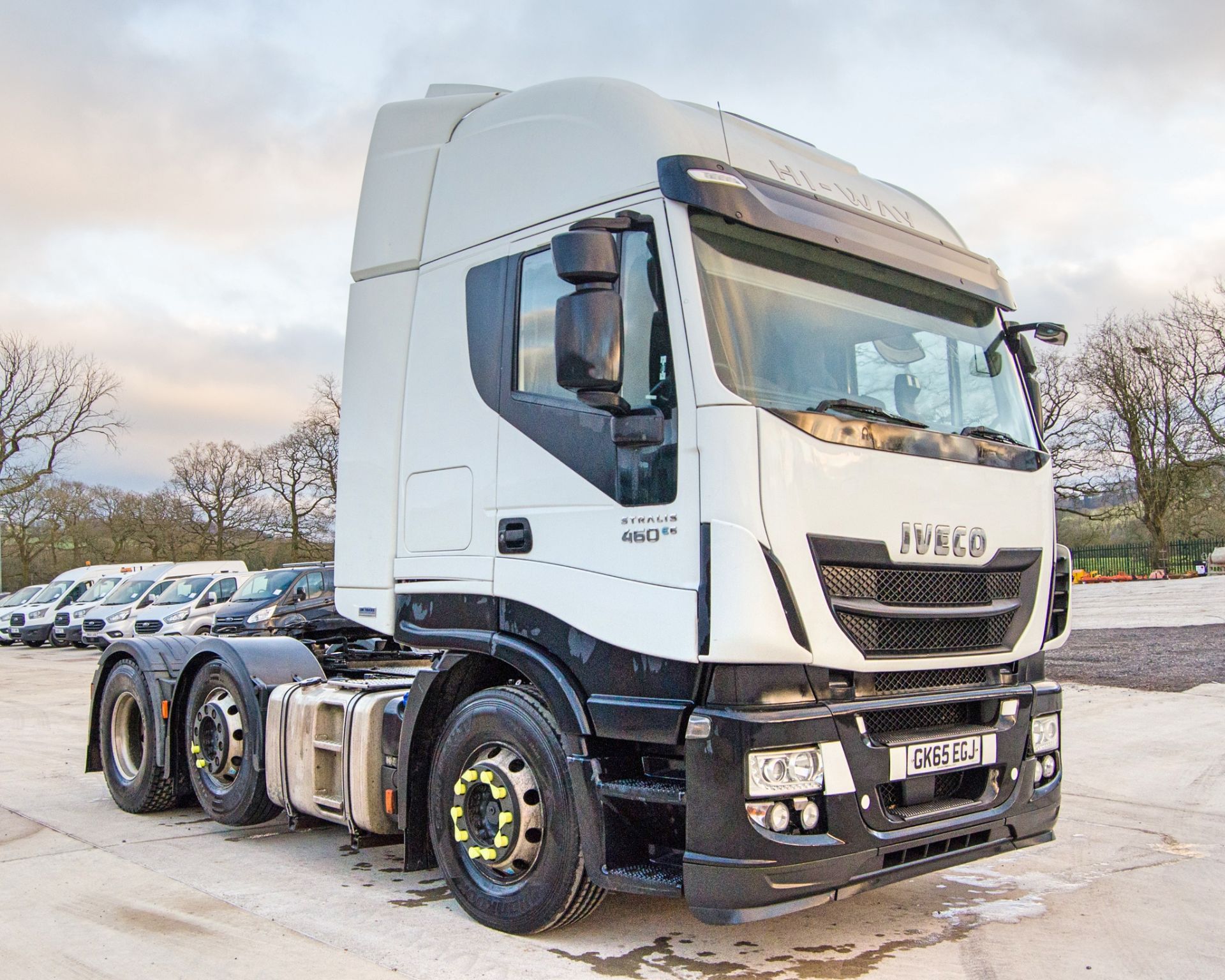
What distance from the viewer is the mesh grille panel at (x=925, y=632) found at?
4.02 m

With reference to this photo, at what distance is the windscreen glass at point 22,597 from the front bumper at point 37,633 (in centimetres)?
283

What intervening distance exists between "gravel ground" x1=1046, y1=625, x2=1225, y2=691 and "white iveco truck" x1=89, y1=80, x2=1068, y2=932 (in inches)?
357

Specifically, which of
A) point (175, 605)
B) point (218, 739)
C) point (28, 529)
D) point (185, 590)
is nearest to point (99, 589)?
point (185, 590)

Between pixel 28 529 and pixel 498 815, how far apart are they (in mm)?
58221

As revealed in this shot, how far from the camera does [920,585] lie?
13.8 feet

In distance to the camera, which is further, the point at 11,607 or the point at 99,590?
the point at 11,607

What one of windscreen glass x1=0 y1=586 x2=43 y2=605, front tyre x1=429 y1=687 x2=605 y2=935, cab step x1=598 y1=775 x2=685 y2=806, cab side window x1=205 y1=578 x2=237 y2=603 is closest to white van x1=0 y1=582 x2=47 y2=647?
windscreen glass x1=0 y1=586 x2=43 y2=605

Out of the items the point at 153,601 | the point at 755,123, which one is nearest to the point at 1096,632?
the point at 755,123

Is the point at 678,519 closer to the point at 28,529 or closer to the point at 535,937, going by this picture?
the point at 535,937

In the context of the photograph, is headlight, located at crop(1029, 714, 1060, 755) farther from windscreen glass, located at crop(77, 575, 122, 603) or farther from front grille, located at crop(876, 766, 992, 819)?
windscreen glass, located at crop(77, 575, 122, 603)

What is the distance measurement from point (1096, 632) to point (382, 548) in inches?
661

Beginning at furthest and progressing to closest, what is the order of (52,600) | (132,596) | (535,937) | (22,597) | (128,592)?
(22,597), (52,600), (128,592), (132,596), (535,937)

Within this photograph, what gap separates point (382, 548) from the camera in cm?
536

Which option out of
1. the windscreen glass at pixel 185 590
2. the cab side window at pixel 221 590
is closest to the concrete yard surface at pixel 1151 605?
the cab side window at pixel 221 590
